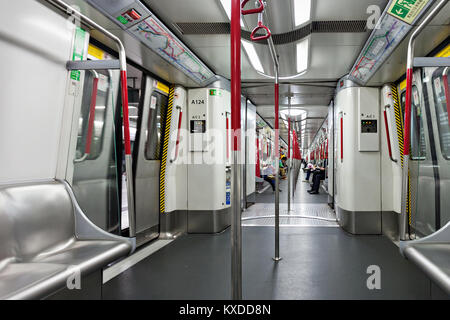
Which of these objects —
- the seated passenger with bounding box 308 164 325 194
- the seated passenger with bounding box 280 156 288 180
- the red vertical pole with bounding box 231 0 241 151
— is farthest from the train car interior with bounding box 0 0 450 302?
the seated passenger with bounding box 280 156 288 180

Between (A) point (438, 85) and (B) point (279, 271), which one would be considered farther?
(B) point (279, 271)

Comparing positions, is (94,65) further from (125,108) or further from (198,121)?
(198,121)

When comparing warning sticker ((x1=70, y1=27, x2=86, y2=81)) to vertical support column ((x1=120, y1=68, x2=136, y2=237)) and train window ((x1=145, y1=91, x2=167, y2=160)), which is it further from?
train window ((x1=145, y1=91, x2=167, y2=160))

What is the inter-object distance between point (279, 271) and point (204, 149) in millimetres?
2404

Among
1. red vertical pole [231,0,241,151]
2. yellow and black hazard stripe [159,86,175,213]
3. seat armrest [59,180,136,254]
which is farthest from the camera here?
yellow and black hazard stripe [159,86,175,213]

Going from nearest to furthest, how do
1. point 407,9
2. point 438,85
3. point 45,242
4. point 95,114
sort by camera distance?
point 45,242
point 407,9
point 438,85
point 95,114

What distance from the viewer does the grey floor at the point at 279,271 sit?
8.74 ft

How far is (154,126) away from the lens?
456 centimetres

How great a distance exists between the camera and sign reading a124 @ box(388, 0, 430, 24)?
233cm

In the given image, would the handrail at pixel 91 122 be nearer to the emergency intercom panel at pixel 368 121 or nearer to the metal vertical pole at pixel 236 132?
the metal vertical pole at pixel 236 132

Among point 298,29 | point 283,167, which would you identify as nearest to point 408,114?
point 298,29

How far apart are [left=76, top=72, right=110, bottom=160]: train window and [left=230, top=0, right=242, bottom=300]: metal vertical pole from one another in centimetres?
205

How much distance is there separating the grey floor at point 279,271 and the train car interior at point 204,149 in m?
0.02

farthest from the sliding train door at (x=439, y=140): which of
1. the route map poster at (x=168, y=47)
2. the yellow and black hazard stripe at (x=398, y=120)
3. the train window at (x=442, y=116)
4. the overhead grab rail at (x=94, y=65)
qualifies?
the overhead grab rail at (x=94, y=65)
